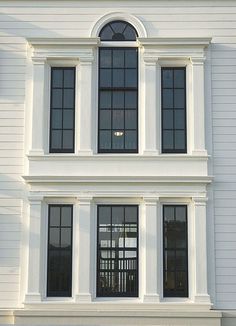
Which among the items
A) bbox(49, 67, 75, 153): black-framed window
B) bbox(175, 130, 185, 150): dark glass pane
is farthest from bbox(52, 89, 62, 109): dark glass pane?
bbox(175, 130, 185, 150): dark glass pane

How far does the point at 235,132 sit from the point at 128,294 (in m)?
5.17

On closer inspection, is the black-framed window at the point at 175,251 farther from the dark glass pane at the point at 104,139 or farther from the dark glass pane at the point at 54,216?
the dark glass pane at the point at 54,216

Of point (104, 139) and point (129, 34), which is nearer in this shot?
point (104, 139)

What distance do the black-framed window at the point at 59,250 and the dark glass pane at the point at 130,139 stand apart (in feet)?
7.47

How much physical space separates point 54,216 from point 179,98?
4.69 m

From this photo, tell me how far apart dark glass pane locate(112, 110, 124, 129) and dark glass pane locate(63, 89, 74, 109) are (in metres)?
1.19

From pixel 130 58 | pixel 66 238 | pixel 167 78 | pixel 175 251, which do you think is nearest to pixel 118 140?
pixel 167 78

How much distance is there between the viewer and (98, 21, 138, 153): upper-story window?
16297 mm

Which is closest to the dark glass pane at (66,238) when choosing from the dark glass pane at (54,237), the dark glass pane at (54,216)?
the dark glass pane at (54,237)

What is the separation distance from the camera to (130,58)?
653 inches

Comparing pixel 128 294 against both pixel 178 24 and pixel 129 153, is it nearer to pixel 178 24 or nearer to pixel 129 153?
pixel 129 153

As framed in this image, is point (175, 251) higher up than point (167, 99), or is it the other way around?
point (167, 99)

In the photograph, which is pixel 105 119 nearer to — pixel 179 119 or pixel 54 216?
pixel 179 119

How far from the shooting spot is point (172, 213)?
52.4ft
